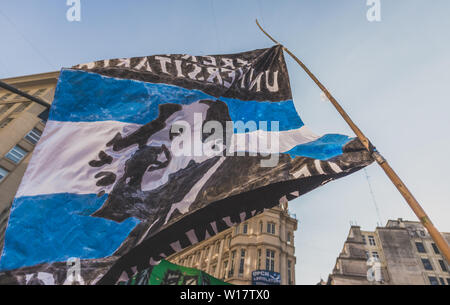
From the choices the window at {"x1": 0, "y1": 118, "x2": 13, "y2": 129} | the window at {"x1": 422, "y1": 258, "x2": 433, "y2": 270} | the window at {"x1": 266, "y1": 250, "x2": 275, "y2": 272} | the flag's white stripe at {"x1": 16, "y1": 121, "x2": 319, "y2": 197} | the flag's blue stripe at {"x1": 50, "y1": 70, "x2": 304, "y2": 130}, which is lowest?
the flag's white stripe at {"x1": 16, "y1": 121, "x2": 319, "y2": 197}

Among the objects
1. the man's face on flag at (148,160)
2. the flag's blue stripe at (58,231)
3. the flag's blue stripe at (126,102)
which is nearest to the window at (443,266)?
the flag's blue stripe at (126,102)

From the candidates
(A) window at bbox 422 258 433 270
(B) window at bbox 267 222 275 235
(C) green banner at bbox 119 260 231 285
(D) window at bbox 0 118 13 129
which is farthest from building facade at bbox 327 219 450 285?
(D) window at bbox 0 118 13 129

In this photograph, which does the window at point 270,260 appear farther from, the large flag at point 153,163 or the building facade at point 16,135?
the large flag at point 153,163

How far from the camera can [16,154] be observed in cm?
2286

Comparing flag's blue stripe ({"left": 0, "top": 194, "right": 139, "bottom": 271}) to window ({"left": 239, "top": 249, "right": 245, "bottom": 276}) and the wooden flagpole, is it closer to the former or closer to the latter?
the wooden flagpole

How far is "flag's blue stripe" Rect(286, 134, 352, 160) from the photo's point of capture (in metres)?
5.34

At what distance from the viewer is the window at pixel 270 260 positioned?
103ft

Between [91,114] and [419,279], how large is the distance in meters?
61.9

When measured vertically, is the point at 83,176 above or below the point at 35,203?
above

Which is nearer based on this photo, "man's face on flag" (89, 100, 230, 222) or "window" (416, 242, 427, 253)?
"man's face on flag" (89, 100, 230, 222)

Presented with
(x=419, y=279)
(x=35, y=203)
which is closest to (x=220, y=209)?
(x=35, y=203)

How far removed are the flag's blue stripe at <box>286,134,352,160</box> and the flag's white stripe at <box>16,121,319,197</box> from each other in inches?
6.7
